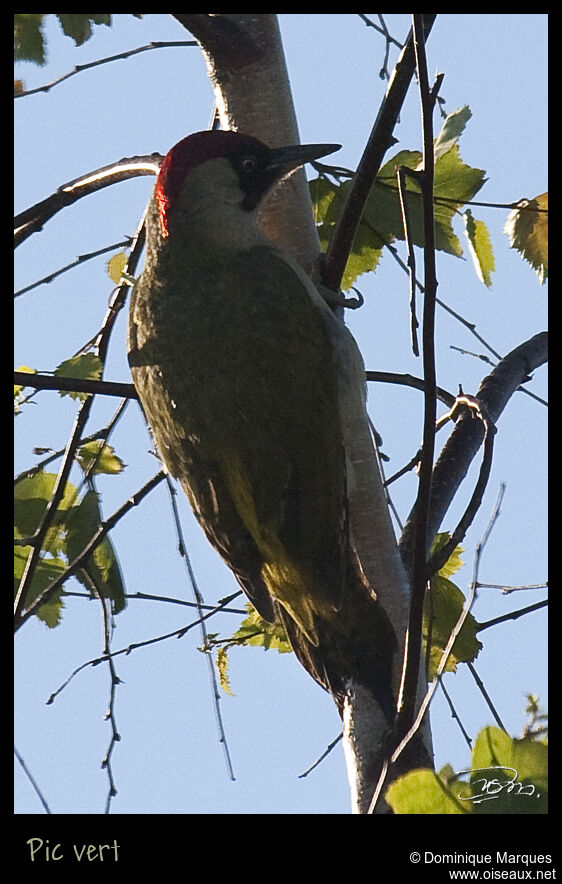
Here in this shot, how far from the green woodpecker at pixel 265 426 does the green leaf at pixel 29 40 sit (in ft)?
2.84

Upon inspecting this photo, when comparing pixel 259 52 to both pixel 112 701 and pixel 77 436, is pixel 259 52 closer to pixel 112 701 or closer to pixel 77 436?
pixel 77 436

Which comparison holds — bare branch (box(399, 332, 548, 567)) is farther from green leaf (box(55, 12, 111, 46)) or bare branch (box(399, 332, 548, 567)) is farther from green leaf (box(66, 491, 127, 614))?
green leaf (box(55, 12, 111, 46))

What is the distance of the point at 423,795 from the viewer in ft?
7.00

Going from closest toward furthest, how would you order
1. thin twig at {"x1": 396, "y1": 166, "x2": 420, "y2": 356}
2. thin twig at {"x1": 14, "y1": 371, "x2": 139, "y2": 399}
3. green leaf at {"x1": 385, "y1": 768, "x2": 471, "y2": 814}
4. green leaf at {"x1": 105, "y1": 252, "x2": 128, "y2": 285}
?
green leaf at {"x1": 385, "y1": 768, "x2": 471, "y2": 814} < thin twig at {"x1": 396, "y1": 166, "x2": 420, "y2": 356} < thin twig at {"x1": 14, "y1": 371, "x2": 139, "y2": 399} < green leaf at {"x1": 105, "y1": 252, "x2": 128, "y2": 285}

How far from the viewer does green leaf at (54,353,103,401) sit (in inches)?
131

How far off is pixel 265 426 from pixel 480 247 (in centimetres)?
91

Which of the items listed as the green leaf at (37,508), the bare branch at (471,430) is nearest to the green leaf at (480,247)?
the bare branch at (471,430)

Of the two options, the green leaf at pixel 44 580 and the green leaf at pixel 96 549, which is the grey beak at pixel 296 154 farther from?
the green leaf at pixel 44 580

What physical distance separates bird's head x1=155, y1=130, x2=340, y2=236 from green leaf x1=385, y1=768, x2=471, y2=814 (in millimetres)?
2240

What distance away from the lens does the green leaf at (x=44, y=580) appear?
360 cm

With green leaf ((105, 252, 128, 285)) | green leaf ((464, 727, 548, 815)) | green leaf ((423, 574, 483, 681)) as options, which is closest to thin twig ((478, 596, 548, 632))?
green leaf ((423, 574, 483, 681))

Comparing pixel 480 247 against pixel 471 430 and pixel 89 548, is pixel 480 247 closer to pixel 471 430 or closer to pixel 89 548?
pixel 471 430

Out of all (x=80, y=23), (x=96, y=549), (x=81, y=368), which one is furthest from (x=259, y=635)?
(x=80, y=23)

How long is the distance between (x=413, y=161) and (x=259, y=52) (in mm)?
629
